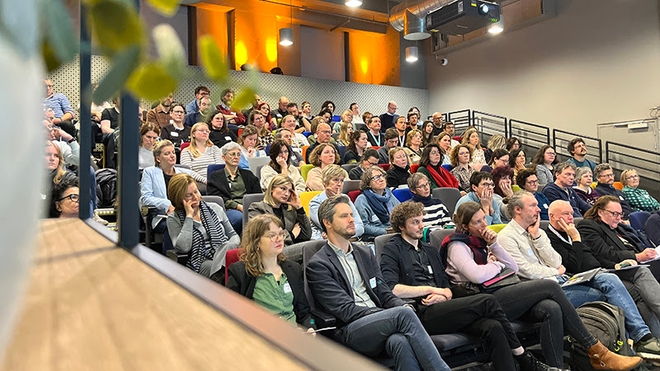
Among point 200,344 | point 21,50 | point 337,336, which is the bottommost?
point 337,336

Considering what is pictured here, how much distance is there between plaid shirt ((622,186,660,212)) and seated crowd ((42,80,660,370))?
1065 millimetres

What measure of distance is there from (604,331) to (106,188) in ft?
10.9

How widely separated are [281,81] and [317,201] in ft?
21.2

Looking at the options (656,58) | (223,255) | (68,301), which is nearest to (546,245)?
(223,255)

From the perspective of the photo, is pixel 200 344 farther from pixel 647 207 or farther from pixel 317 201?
pixel 647 207

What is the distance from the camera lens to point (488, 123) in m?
10.8

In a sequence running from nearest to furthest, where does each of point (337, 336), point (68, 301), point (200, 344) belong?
point (200, 344)
point (68, 301)
point (337, 336)

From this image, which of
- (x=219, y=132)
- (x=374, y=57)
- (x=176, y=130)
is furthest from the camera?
(x=374, y=57)

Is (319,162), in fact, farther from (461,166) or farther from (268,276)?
(268,276)

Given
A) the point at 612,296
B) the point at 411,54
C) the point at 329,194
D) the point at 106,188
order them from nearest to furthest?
1. the point at 612,296
2. the point at 106,188
3. the point at 329,194
4. the point at 411,54


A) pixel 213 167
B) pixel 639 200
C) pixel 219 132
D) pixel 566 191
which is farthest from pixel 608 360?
pixel 219 132

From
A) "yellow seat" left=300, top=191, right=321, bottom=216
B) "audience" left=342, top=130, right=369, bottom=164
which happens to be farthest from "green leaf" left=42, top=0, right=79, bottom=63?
"audience" left=342, top=130, right=369, bottom=164

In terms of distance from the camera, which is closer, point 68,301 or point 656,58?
point 68,301

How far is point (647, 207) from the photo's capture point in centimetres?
571
